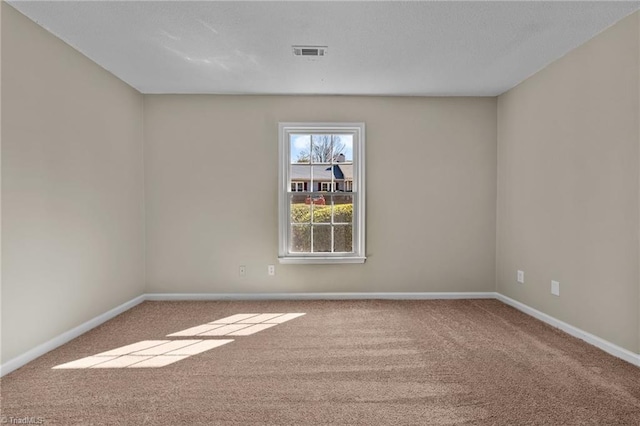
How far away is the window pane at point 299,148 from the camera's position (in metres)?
4.57

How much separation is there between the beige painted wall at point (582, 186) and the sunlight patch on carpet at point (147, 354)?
302 cm

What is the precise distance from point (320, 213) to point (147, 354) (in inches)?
96.8

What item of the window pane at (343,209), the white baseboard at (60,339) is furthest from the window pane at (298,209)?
the white baseboard at (60,339)

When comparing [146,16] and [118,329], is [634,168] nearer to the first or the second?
[146,16]

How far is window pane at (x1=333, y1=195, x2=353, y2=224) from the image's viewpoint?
4.61m

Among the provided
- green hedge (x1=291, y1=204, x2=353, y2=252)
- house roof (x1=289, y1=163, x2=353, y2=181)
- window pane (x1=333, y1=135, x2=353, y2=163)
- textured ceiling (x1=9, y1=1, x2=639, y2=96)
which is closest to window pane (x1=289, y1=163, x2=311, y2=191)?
house roof (x1=289, y1=163, x2=353, y2=181)

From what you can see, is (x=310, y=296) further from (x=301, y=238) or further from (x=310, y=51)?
(x=310, y=51)

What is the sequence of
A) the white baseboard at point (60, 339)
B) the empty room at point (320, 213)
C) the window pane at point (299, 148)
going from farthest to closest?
1. the window pane at point (299, 148)
2. the white baseboard at point (60, 339)
3. the empty room at point (320, 213)

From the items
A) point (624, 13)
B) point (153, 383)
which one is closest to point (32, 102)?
point (153, 383)

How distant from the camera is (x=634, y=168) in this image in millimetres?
2656

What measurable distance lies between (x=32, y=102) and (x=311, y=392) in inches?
111

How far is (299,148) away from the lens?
458cm

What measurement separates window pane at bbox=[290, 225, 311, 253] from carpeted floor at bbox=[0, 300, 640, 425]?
1187mm

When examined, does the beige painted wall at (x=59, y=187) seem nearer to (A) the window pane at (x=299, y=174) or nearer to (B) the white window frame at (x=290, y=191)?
(B) the white window frame at (x=290, y=191)
